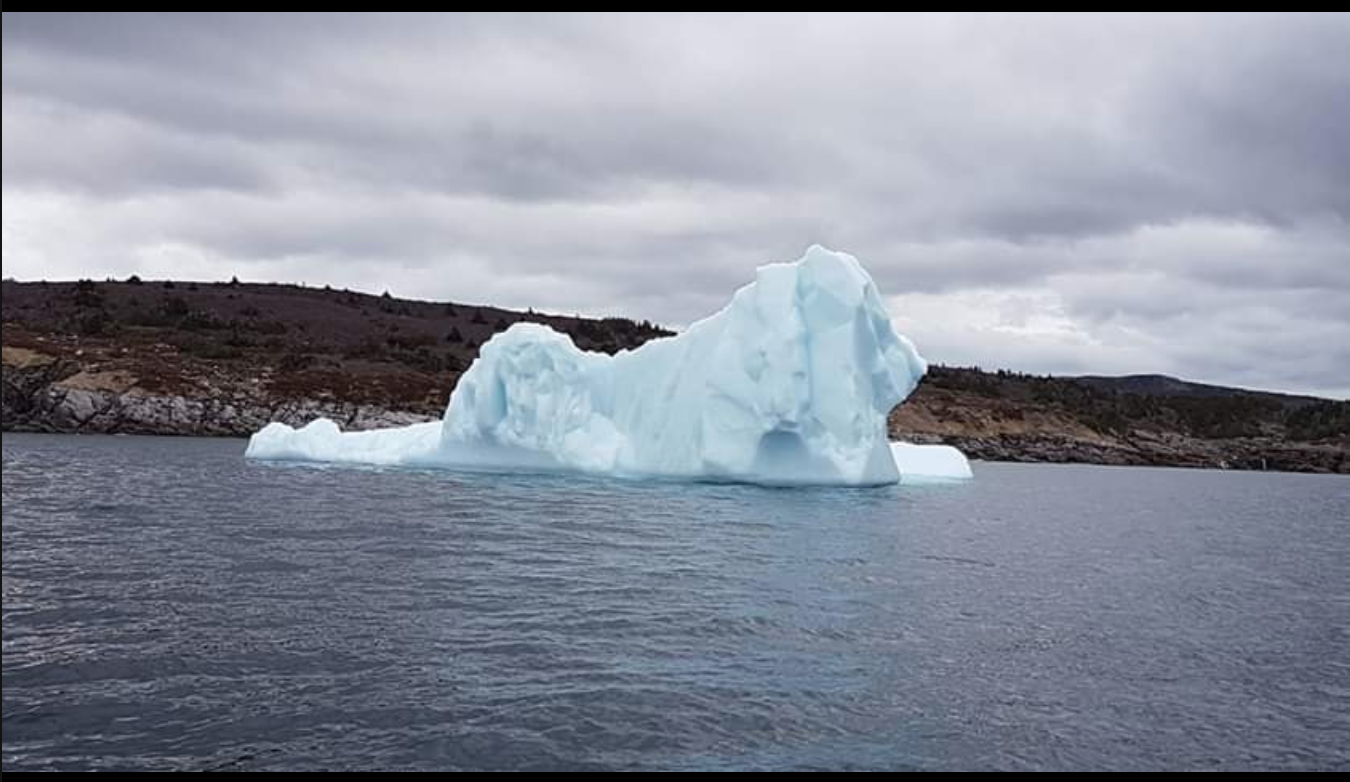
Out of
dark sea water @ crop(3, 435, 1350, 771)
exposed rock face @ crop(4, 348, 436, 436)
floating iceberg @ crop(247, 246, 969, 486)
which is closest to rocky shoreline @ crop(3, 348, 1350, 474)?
exposed rock face @ crop(4, 348, 436, 436)

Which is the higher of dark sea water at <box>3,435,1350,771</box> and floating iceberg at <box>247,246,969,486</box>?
floating iceberg at <box>247,246,969,486</box>

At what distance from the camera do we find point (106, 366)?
59250mm

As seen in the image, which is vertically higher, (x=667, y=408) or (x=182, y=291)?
(x=182, y=291)

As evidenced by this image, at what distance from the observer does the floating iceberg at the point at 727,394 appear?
29031mm

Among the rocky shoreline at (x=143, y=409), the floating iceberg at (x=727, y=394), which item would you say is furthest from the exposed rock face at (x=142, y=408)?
the floating iceberg at (x=727, y=394)

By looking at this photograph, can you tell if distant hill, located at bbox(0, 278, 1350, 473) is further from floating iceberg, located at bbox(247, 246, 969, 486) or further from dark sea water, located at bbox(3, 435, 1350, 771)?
dark sea water, located at bbox(3, 435, 1350, 771)

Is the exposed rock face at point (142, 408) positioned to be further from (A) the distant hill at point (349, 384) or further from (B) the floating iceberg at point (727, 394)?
(B) the floating iceberg at point (727, 394)

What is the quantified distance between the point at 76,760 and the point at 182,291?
10150 cm

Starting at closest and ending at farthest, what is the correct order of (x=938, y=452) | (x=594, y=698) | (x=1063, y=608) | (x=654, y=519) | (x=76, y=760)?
(x=76, y=760), (x=594, y=698), (x=1063, y=608), (x=654, y=519), (x=938, y=452)

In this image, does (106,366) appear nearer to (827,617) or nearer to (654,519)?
(654,519)

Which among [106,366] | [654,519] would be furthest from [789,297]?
[106,366]

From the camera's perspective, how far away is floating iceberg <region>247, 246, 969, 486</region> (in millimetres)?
29031

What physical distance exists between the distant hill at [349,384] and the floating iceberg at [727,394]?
21180 millimetres

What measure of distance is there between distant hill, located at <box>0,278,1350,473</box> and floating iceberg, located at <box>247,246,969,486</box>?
2118 centimetres
